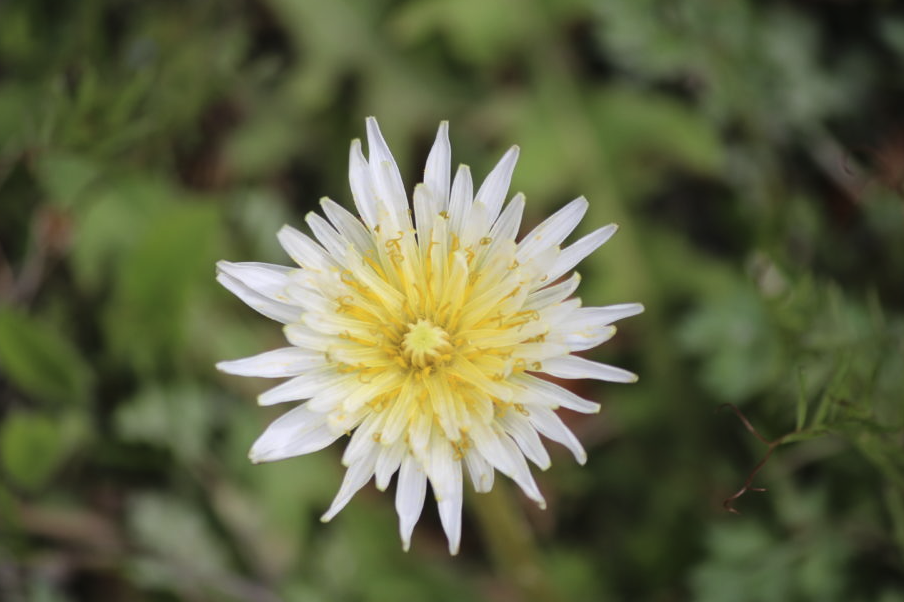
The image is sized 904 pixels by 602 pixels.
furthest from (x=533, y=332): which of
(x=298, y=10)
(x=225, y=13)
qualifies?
(x=225, y=13)

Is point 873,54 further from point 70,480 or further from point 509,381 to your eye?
point 70,480

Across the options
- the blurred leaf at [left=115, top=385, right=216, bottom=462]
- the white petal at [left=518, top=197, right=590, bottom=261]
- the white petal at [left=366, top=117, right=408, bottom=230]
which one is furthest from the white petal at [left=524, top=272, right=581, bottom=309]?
the blurred leaf at [left=115, top=385, right=216, bottom=462]

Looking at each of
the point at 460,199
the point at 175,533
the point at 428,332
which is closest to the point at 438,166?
the point at 460,199

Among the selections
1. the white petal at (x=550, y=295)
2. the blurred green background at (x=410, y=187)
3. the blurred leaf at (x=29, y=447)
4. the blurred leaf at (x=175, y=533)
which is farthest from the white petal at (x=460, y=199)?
the blurred leaf at (x=175, y=533)

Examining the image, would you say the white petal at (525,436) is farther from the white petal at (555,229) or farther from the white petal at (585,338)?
the white petal at (555,229)

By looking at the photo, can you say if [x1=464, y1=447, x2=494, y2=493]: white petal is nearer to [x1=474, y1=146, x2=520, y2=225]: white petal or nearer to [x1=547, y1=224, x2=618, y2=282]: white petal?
[x1=547, y1=224, x2=618, y2=282]: white petal
